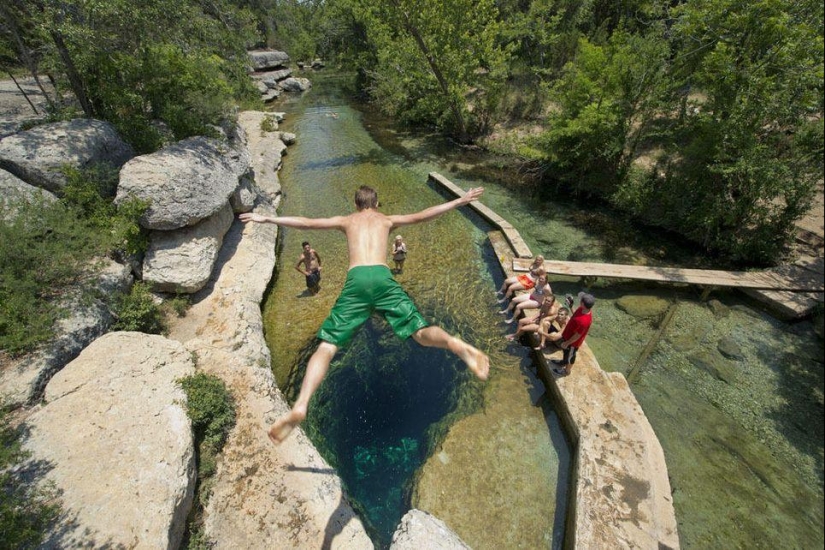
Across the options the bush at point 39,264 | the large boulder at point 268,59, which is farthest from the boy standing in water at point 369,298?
the large boulder at point 268,59

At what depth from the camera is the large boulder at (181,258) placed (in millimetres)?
7664

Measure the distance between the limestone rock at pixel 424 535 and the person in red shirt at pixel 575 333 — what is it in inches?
131

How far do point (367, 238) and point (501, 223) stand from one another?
7.72 m

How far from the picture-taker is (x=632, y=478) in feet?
15.9

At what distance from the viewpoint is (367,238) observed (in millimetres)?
4590

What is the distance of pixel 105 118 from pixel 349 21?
28017mm

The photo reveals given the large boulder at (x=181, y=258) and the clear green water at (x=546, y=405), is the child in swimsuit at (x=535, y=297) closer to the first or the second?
the clear green water at (x=546, y=405)

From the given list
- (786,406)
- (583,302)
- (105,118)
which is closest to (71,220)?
(105,118)

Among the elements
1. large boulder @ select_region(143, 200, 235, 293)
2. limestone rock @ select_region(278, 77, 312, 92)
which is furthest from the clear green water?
limestone rock @ select_region(278, 77, 312, 92)

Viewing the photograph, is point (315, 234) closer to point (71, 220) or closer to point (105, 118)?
point (71, 220)

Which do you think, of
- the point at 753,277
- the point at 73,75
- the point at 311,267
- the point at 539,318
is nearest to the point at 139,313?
the point at 311,267

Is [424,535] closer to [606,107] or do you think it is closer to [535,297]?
[535,297]

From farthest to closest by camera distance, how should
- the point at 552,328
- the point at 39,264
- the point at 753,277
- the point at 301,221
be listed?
the point at 753,277
the point at 552,328
the point at 39,264
the point at 301,221

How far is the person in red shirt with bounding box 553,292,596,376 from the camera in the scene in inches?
226
